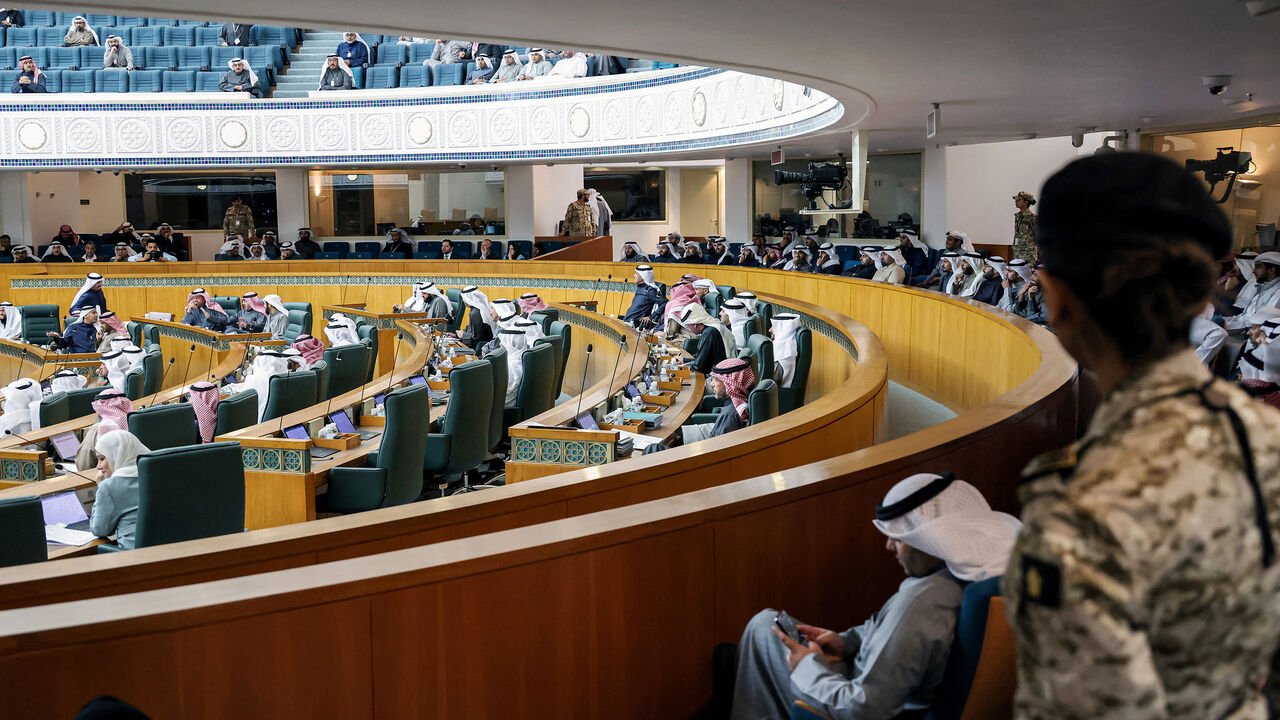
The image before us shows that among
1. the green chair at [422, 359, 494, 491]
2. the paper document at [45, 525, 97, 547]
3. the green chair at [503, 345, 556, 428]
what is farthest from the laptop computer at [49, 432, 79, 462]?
the green chair at [503, 345, 556, 428]

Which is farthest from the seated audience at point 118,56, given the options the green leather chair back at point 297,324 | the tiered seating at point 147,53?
the green leather chair back at point 297,324

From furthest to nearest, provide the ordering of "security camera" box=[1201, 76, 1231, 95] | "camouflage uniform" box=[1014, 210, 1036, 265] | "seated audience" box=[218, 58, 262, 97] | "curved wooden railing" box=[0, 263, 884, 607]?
"seated audience" box=[218, 58, 262, 97], "camouflage uniform" box=[1014, 210, 1036, 265], "security camera" box=[1201, 76, 1231, 95], "curved wooden railing" box=[0, 263, 884, 607]

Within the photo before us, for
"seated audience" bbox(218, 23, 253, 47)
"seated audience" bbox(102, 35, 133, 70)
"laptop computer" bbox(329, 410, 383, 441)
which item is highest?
"seated audience" bbox(218, 23, 253, 47)

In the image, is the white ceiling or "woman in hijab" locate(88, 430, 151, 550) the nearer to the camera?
"woman in hijab" locate(88, 430, 151, 550)

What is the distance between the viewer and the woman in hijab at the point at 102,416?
Result: 6500mm

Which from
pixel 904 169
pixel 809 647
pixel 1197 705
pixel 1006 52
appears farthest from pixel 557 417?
pixel 904 169

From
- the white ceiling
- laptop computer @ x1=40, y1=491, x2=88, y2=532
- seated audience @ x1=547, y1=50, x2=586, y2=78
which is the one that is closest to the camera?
laptop computer @ x1=40, y1=491, x2=88, y2=532

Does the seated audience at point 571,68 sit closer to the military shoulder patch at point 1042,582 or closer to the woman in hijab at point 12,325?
the woman in hijab at point 12,325

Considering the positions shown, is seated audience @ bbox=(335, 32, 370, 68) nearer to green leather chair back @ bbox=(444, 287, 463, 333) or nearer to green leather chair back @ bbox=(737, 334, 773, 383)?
green leather chair back @ bbox=(444, 287, 463, 333)

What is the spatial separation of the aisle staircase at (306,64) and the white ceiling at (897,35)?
1433 centimetres

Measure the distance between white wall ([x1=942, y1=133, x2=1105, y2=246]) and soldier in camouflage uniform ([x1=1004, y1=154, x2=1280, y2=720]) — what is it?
19602mm

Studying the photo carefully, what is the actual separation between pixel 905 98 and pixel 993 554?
803 cm

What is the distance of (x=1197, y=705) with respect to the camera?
1045 millimetres

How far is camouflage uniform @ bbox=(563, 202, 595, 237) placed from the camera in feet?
70.4
